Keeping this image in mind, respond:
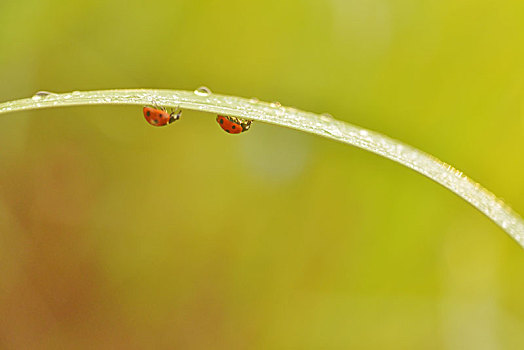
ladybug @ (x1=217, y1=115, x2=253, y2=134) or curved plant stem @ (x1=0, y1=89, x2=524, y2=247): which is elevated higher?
ladybug @ (x1=217, y1=115, x2=253, y2=134)

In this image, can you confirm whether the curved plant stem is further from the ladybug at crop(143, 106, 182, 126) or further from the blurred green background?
the blurred green background

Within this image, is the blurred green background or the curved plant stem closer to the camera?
the curved plant stem

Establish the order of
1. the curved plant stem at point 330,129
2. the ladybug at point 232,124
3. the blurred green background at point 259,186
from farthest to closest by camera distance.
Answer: the blurred green background at point 259,186 → the ladybug at point 232,124 → the curved plant stem at point 330,129

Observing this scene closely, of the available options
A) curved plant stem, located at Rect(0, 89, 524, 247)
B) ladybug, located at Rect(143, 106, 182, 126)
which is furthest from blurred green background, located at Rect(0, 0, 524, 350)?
curved plant stem, located at Rect(0, 89, 524, 247)

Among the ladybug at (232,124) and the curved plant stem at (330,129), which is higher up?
the ladybug at (232,124)

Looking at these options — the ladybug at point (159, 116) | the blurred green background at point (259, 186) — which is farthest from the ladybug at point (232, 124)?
the blurred green background at point (259, 186)

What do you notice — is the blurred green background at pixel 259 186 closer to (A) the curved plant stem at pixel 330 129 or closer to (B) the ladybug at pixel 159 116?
(B) the ladybug at pixel 159 116
